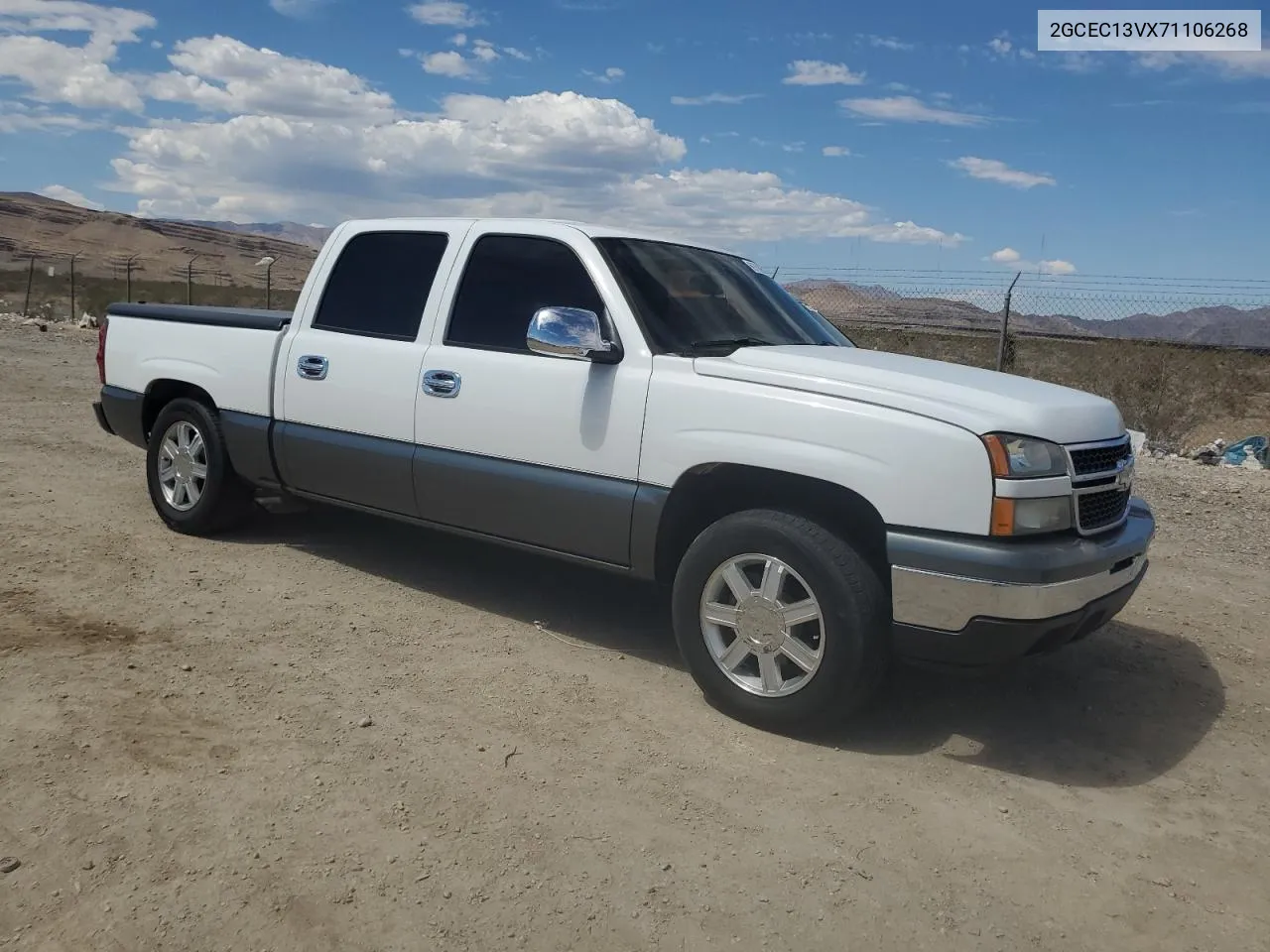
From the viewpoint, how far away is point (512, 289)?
500 cm

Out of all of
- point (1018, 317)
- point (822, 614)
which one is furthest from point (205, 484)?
point (1018, 317)

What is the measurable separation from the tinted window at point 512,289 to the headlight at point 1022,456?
6.02 ft

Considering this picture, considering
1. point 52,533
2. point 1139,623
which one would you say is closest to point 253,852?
point 52,533

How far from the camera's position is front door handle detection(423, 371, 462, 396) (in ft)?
16.4

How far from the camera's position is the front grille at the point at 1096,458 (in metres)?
3.84

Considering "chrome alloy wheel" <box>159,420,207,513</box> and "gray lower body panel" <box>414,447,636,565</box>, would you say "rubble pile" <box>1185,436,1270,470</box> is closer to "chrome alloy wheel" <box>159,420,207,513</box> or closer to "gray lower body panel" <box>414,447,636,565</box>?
"gray lower body panel" <box>414,447,636,565</box>

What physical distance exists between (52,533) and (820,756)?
481 cm

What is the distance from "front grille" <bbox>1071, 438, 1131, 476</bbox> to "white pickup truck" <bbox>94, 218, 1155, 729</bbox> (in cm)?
2

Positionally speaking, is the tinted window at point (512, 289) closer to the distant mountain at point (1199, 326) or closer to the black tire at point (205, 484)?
the black tire at point (205, 484)

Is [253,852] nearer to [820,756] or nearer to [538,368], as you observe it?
[820,756]

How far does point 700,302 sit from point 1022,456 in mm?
1692

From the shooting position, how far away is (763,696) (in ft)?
13.4

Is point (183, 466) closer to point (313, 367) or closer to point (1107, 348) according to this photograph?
point (313, 367)

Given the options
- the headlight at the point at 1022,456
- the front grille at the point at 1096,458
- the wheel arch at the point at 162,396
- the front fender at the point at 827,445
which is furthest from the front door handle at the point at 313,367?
the front grille at the point at 1096,458
